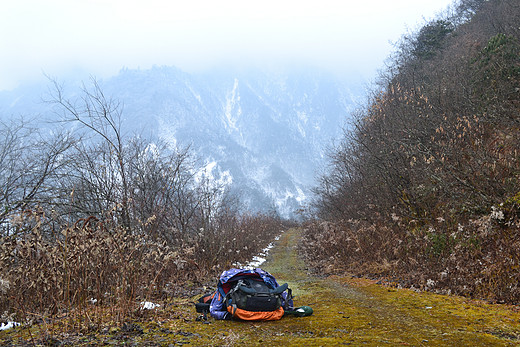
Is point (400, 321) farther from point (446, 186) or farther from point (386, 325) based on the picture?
point (446, 186)

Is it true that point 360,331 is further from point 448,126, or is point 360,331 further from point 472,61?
point 472,61

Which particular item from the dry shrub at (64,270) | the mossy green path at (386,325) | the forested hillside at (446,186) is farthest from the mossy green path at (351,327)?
the forested hillside at (446,186)

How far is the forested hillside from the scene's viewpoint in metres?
6.74

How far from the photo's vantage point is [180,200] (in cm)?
1253

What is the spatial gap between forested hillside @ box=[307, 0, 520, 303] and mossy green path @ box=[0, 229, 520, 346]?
3.43 feet

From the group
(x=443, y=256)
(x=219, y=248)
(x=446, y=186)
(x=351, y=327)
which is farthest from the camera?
(x=219, y=248)

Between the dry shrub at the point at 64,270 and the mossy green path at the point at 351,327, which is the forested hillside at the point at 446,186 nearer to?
the mossy green path at the point at 351,327

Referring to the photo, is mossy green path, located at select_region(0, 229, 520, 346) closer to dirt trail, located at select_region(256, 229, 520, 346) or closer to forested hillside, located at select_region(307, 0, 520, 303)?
dirt trail, located at select_region(256, 229, 520, 346)

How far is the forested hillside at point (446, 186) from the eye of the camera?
6738 mm

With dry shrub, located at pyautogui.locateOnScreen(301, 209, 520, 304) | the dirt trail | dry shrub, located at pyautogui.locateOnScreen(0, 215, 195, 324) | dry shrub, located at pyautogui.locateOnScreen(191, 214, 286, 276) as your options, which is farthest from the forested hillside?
dry shrub, located at pyautogui.locateOnScreen(0, 215, 195, 324)

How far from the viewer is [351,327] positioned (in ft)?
14.5

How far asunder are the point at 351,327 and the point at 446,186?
5.49 metres

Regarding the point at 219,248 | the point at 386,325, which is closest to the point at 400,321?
the point at 386,325

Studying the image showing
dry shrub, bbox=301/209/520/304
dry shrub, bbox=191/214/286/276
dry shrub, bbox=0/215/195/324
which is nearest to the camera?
dry shrub, bbox=0/215/195/324
